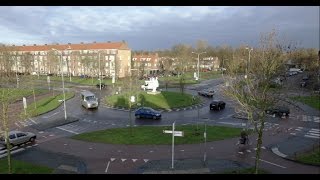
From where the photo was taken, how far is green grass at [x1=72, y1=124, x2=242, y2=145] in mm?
24875

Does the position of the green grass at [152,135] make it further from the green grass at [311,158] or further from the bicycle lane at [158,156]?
the green grass at [311,158]

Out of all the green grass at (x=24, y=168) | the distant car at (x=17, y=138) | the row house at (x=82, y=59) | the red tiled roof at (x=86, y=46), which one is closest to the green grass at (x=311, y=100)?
the distant car at (x=17, y=138)

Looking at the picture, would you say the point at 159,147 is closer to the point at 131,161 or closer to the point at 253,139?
the point at 131,161

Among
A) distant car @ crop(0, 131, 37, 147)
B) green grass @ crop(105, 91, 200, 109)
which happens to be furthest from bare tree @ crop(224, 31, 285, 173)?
green grass @ crop(105, 91, 200, 109)

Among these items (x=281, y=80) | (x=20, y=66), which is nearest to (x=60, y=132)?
(x=281, y=80)

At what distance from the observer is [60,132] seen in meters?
28.8

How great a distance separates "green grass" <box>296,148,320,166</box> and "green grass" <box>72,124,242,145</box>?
6605 millimetres

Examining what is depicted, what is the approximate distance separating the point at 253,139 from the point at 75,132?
15.9m

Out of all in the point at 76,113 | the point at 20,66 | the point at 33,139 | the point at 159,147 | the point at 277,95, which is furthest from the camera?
the point at 20,66

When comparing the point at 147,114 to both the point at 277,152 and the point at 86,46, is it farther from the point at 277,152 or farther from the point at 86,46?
the point at 86,46

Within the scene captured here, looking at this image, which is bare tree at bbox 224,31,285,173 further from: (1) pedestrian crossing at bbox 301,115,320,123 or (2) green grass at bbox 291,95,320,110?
(2) green grass at bbox 291,95,320,110

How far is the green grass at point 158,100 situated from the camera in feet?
142
